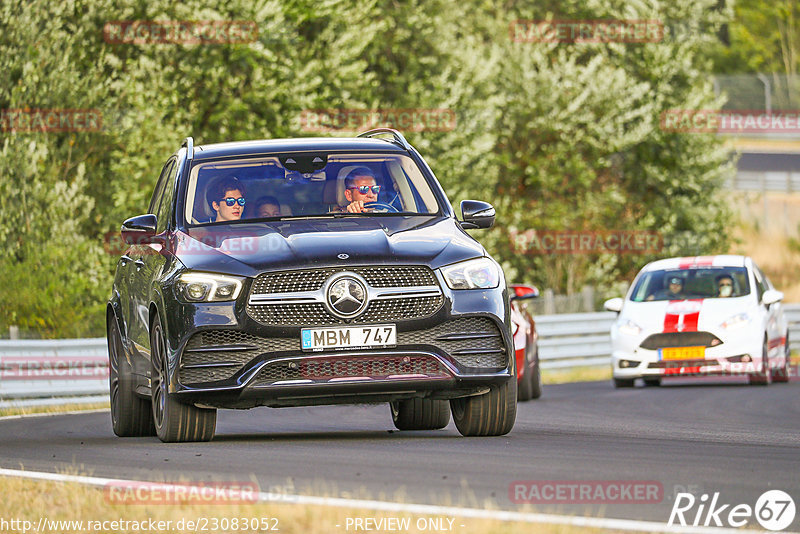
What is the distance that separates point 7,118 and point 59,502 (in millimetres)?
17531

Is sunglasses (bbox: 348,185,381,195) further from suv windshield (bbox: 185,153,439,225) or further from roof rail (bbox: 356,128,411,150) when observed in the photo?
roof rail (bbox: 356,128,411,150)

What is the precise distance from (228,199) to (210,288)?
1208 mm

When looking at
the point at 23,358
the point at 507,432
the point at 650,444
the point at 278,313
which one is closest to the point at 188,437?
the point at 278,313

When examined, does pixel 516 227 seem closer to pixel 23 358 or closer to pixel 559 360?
pixel 559 360

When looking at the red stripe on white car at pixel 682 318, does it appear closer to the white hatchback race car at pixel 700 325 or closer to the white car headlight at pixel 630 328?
the white hatchback race car at pixel 700 325

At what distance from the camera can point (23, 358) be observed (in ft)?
56.6

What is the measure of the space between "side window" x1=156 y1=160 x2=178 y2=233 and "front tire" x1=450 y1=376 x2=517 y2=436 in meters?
2.32

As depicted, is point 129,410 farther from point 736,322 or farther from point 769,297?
point 769,297

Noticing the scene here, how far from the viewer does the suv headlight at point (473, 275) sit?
9.54 meters

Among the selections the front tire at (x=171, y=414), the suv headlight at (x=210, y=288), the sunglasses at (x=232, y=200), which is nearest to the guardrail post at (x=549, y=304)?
the sunglasses at (x=232, y=200)

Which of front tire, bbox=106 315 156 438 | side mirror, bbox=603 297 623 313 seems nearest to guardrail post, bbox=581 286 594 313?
side mirror, bbox=603 297 623 313

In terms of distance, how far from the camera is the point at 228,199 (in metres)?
10.5

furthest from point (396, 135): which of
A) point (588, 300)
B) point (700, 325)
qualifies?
point (588, 300)

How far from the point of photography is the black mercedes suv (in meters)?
9.36
